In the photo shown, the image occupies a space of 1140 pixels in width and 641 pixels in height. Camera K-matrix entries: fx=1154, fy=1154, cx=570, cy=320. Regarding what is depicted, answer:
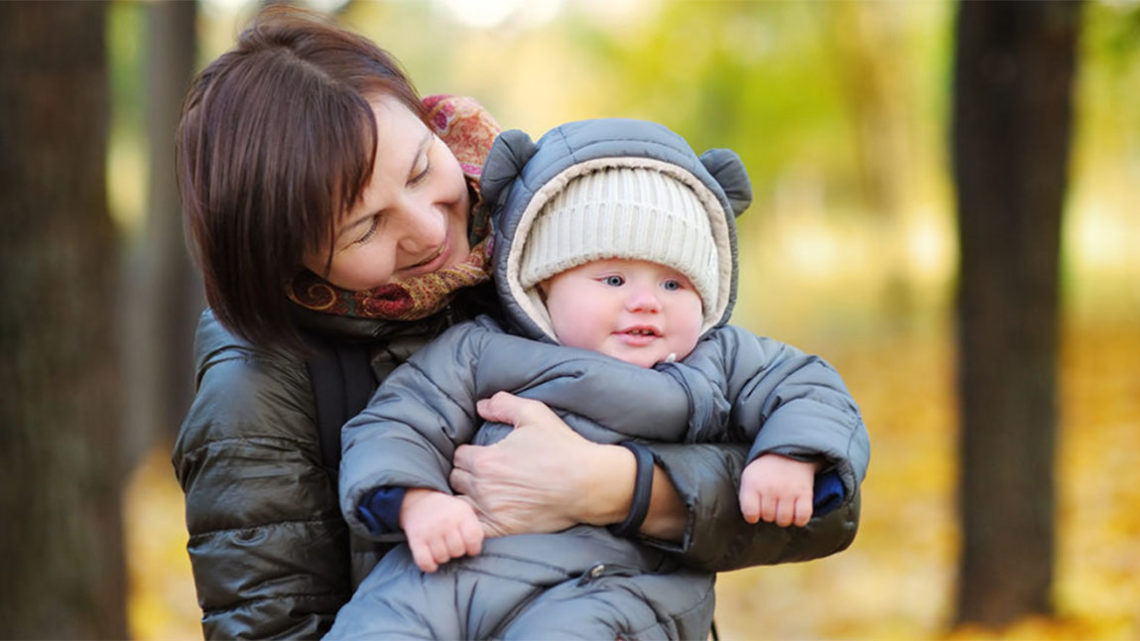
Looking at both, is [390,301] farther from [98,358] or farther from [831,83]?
[831,83]

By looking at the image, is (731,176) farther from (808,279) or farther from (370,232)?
(808,279)

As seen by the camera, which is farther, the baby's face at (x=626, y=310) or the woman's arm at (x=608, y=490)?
the baby's face at (x=626, y=310)

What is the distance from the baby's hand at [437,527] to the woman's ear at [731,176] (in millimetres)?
781

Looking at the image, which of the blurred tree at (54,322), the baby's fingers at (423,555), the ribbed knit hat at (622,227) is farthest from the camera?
the blurred tree at (54,322)

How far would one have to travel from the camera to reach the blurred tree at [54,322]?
14.1 ft

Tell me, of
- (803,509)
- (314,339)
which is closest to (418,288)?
(314,339)

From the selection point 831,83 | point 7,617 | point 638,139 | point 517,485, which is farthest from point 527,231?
point 831,83

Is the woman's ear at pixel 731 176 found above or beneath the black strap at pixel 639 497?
above

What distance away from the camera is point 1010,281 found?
18.5 feet

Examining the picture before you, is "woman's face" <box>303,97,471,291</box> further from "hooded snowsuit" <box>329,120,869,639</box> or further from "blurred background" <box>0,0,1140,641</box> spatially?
"blurred background" <box>0,0,1140,641</box>

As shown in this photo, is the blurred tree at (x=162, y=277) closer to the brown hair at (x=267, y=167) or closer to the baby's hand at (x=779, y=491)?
the brown hair at (x=267, y=167)

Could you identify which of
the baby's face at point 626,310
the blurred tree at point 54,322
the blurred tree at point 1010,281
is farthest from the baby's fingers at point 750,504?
the blurred tree at point 1010,281

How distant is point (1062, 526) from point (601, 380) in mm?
6171

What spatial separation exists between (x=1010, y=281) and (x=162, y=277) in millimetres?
6928
